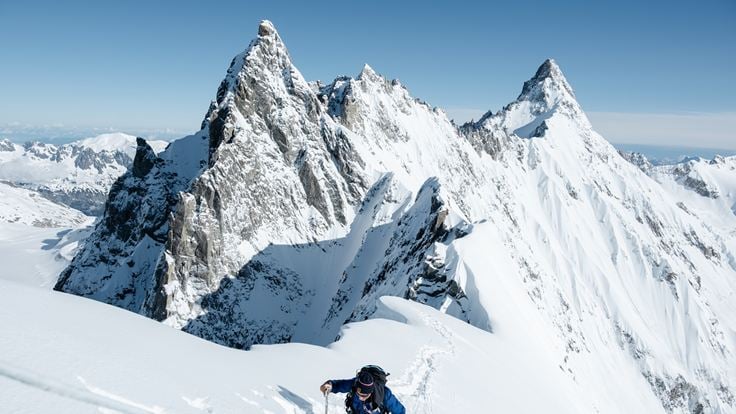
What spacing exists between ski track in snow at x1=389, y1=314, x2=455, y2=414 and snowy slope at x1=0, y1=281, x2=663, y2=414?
47 millimetres

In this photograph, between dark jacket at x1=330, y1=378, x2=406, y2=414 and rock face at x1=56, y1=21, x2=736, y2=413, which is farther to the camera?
rock face at x1=56, y1=21, x2=736, y2=413

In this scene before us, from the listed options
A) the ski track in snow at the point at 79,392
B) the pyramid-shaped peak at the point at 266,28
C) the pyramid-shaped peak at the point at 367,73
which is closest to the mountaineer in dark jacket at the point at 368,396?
the ski track in snow at the point at 79,392

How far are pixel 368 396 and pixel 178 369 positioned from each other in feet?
13.2

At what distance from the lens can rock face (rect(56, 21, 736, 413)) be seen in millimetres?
54219

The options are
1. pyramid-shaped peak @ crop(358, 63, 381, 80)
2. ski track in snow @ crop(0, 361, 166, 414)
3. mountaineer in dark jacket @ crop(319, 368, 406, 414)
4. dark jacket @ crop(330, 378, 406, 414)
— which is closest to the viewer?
ski track in snow @ crop(0, 361, 166, 414)

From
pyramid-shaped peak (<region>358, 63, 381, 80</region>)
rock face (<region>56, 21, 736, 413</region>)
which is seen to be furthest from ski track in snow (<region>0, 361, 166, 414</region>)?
pyramid-shaped peak (<region>358, 63, 381, 80</region>)

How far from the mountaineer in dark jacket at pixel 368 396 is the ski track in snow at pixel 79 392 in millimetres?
3956

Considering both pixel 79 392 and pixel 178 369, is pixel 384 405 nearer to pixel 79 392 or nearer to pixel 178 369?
pixel 178 369

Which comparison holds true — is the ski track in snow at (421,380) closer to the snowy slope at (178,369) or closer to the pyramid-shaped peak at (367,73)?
the snowy slope at (178,369)

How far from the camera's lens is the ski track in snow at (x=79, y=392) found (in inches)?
232

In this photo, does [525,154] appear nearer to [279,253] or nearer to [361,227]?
Result: [361,227]

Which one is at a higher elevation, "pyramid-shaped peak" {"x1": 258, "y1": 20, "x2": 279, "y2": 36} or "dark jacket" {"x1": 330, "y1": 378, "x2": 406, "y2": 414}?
"pyramid-shaped peak" {"x1": 258, "y1": 20, "x2": 279, "y2": 36}

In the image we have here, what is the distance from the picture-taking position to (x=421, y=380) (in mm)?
15234

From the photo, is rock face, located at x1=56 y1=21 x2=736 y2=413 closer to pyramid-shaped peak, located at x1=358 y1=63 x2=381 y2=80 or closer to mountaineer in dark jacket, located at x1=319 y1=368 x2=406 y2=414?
pyramid-shaped peak, located at x1=358 y1=63 x2=381 y2=80
